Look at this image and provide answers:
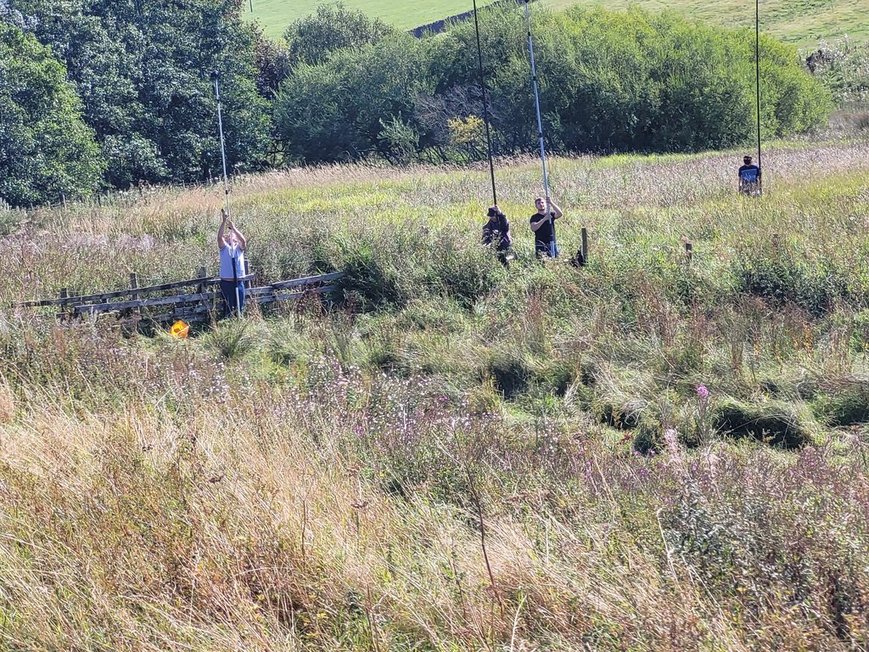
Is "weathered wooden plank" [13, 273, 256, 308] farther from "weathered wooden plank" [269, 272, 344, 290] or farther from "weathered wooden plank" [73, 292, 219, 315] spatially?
"weathered wooden plank" [269, 272, 344, 290]

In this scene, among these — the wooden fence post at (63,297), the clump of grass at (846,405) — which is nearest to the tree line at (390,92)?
the wooden fence post at (63,297)

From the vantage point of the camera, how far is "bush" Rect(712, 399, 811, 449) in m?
7.95

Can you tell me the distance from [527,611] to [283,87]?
48.9 metres

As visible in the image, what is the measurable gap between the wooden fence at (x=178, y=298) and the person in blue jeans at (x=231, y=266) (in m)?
0.16

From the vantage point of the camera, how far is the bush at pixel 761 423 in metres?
7.95

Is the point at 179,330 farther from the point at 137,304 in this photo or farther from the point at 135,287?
the point at 135,287

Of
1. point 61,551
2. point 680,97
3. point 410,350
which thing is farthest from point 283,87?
point 61,551

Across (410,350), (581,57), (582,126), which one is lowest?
(410,350)

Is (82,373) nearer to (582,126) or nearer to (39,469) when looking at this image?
(39,469)

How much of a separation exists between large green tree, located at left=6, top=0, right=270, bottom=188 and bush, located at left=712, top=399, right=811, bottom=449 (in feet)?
106

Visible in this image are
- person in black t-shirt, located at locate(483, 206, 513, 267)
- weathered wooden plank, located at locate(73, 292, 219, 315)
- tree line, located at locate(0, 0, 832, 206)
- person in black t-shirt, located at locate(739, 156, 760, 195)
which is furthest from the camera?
tree line, located at locate(0, 0, 832, 206)

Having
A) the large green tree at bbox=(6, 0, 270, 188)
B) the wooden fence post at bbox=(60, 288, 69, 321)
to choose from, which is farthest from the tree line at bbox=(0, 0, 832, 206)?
the wooden fence post at bbox=(60, 288, 69, 321)

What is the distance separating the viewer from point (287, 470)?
4703 millimetres

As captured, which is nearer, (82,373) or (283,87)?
(82,373)
